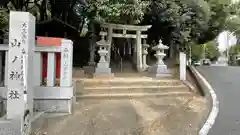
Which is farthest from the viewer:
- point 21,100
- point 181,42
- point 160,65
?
point 181,42

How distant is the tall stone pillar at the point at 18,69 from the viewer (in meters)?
5.27

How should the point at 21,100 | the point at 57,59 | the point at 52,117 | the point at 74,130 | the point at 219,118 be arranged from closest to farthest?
the point at 21,100 → the point at 74,130 → the point at 52,117 → the point at 57,59 → the point at 219,118

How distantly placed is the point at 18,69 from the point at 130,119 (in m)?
2.70

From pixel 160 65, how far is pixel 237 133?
6636 millimetres

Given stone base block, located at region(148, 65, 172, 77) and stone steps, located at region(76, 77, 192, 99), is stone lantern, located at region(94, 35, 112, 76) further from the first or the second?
stone steps, located at region(76, 77, 192, 99)

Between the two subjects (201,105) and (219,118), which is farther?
(201,105)

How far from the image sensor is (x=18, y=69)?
5348 mm

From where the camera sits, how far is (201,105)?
872cm

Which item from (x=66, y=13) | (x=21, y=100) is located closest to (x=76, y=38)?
(x=66, y=13)

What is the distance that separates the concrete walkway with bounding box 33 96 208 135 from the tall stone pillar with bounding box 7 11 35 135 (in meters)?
0.78

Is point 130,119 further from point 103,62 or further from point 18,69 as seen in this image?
point 103,62

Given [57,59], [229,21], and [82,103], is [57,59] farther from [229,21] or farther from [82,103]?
[229,21]

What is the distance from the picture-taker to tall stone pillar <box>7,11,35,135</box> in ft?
17.3

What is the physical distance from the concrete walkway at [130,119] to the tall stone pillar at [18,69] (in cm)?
78
